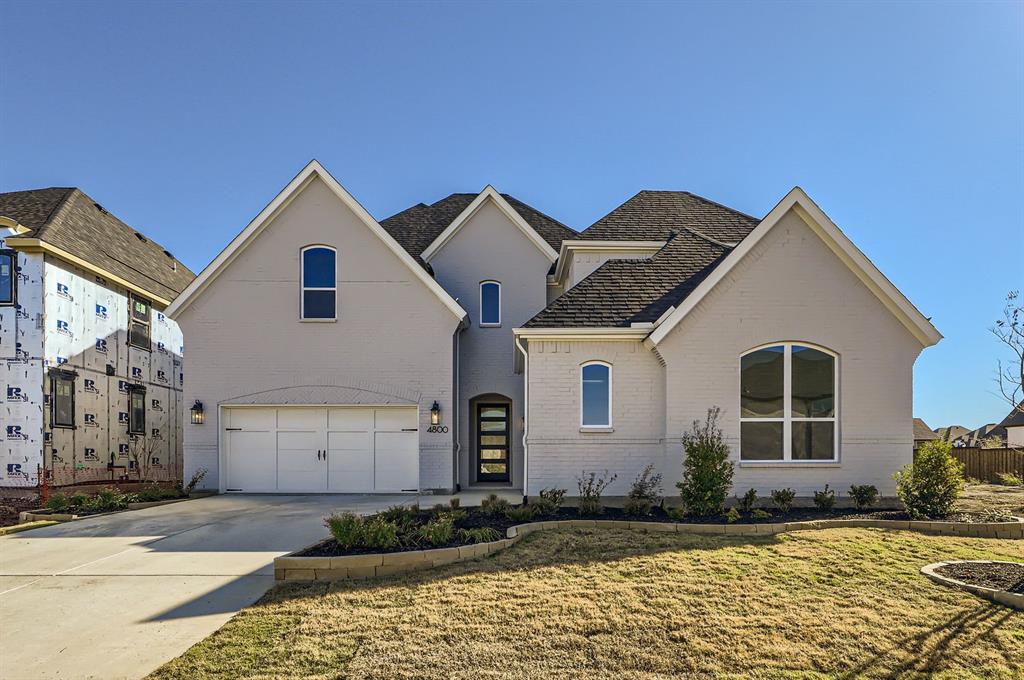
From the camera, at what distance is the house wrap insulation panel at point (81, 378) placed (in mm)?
15570

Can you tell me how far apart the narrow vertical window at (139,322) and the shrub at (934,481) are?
70.0ft

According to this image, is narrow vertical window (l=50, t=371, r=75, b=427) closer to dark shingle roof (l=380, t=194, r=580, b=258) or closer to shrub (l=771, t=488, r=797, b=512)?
dark shingle roof (l=380, t=194, r=580, b=258)

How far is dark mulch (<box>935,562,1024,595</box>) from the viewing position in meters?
7.00

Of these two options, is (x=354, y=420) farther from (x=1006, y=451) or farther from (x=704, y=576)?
(x=1006, y=451)

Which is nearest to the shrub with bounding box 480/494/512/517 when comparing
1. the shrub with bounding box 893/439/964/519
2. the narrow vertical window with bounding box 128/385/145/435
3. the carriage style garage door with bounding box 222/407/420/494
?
the carriage style garage door with bounding box 222/407/420/494

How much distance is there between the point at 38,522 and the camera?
12078mm

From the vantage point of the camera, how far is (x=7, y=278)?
1566cm

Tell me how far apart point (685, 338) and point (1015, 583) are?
21.1ft

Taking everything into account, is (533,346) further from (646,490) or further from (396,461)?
(396,461)

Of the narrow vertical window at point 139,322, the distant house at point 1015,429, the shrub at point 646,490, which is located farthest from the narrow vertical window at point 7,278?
the distant house at point 1015,429

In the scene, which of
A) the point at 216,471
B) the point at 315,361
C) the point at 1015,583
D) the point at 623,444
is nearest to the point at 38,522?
the point at 216,471

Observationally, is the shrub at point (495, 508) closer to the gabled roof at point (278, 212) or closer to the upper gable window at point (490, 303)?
the gabled roof at point (278, 212)

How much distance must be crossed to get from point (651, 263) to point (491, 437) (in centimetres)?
744

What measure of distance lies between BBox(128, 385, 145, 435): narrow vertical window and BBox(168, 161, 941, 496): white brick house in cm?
486
